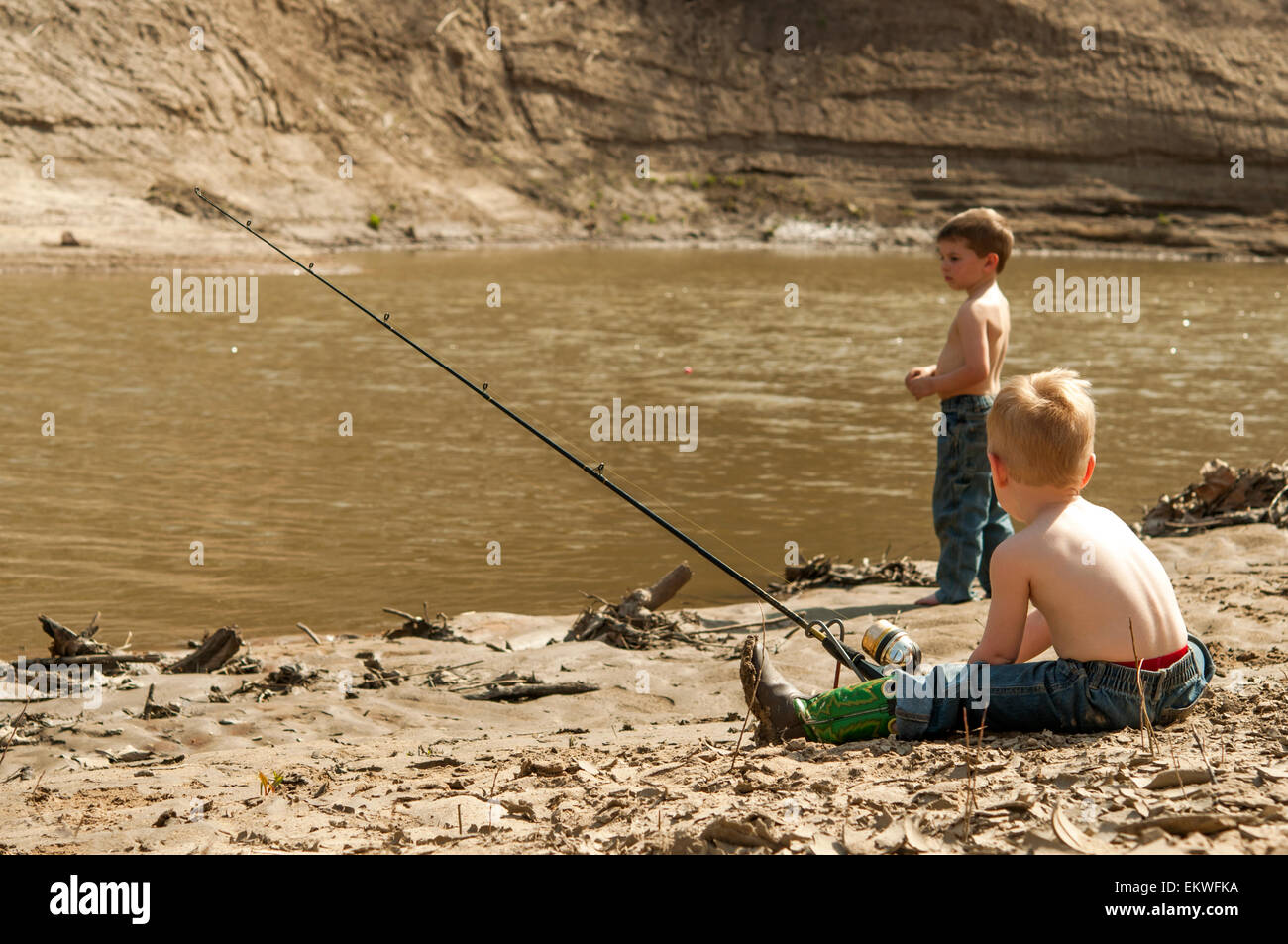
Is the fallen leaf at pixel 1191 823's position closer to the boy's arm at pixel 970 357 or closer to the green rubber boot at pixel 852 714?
the green rubber boot at pixel 852 714

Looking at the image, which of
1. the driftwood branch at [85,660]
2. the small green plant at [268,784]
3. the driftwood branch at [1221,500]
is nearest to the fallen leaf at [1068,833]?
the small green plant at [268,784]

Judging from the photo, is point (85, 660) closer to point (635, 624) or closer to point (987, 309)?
point (635, 624)

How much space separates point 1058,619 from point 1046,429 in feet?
1.64

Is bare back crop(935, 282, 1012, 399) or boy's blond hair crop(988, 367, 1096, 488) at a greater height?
bare back crop(935, 282, 1012, 399)

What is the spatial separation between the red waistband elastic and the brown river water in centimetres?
365

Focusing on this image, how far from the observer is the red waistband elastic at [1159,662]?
338 centimetres

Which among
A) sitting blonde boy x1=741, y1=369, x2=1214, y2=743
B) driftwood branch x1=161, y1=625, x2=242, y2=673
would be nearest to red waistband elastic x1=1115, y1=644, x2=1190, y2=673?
sitting blonde boy x1=741, y1=369, x2=1214, y2=743

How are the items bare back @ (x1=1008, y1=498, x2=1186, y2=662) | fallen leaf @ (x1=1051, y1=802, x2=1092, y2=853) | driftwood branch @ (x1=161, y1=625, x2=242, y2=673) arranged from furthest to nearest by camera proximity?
1. driftwood branch @ (x1=161, y1=625, x2=242, y2=673)
2. bare back @ (x1=1008, y1=498, x2=1186, y2=662)
3. fallen leaf @ (x1=1051, y1=802, x2=1092, y2=853)

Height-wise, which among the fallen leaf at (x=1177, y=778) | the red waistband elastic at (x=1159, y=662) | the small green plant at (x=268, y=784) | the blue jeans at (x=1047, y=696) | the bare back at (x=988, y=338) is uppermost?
the bare back at (x=988, y=338)

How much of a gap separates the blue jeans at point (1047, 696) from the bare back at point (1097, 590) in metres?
0.06

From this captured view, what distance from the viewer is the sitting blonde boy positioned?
11.0 feet

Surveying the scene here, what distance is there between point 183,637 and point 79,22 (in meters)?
32.0

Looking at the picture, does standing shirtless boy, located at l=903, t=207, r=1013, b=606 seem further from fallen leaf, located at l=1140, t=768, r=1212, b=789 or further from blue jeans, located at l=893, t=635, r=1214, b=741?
fallen leaf, located at l=1140, t=768, r=1212, b=789

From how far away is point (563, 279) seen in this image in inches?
1022
